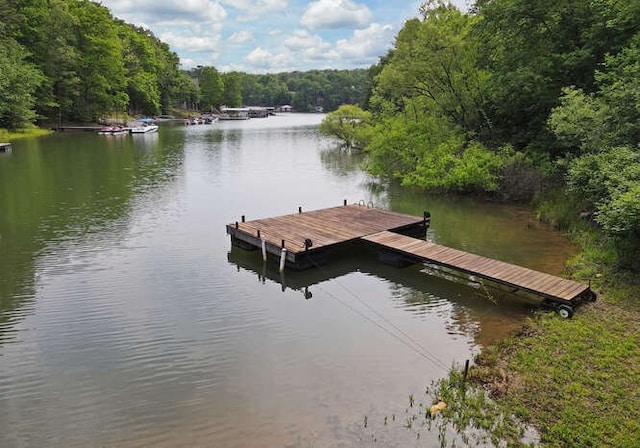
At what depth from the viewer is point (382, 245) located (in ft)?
44.3

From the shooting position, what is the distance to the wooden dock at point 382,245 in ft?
33.7

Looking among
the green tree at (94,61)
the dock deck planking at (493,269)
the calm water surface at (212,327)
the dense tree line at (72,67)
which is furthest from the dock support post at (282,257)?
the green tree at (94,61)

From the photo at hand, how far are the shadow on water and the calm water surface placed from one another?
6 centimetres

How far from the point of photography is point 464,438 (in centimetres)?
630

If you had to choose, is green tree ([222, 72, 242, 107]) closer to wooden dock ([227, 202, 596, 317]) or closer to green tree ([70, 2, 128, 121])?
green tree ([70, 2, 128, 121])

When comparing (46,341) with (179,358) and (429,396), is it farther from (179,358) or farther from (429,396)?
(429,396)

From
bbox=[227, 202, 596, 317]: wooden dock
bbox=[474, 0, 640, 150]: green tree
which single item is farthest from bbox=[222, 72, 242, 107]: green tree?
bbox=[227, 202, 596, 317]: wooden dock

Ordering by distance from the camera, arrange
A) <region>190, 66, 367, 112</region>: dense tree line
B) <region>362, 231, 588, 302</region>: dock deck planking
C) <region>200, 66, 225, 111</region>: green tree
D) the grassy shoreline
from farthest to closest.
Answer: <region>190, 66, 367, 112</region>: dense tree line, <region>200, 66, 225, 111</region>: green tree, the grassy shoreline, <region>362, 231, 588, 302</region>: dock deck planking

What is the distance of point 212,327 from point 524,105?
1776cm

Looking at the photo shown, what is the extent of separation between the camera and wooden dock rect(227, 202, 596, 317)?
33.7 feet

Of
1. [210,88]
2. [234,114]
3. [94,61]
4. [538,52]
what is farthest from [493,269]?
[210,88]

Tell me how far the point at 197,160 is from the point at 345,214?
21.1m

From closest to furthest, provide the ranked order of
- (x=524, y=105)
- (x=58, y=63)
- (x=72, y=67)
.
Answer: (x=524, y=105) < (x=58, y=63) < (x=72, y=67)

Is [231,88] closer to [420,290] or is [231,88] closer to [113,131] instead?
[113,131]
